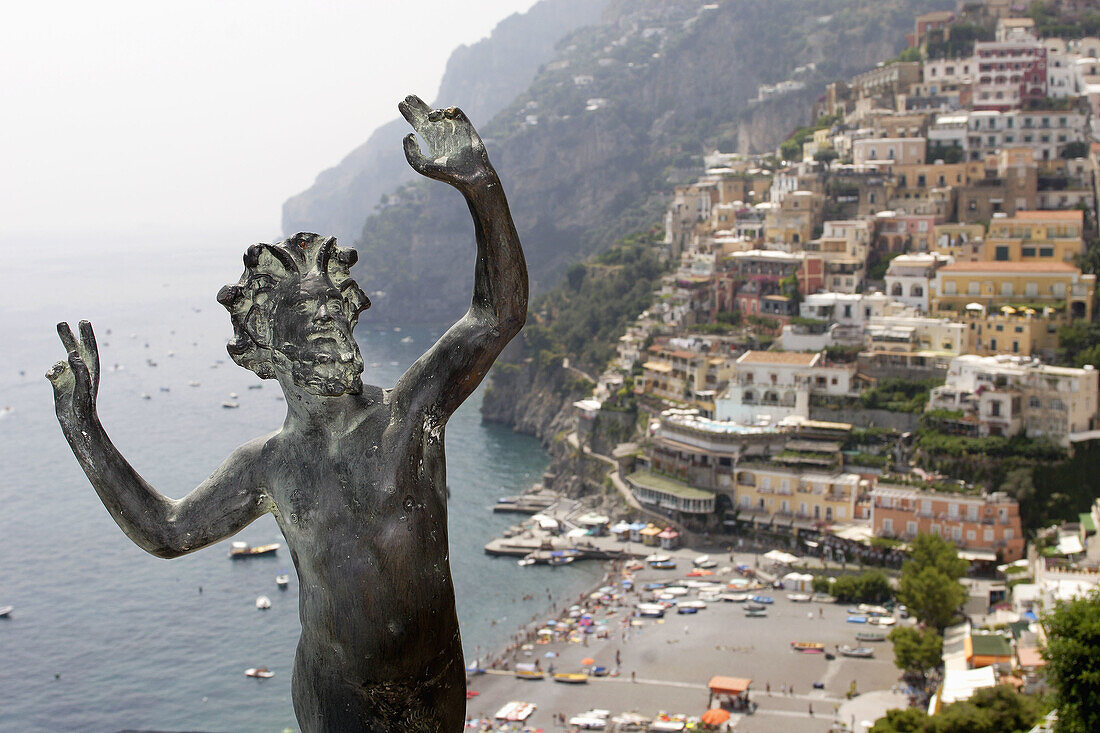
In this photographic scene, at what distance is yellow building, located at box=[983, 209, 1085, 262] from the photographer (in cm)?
3075

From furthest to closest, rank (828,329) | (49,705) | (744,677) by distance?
(828,329)
(49,705)
(744,677)

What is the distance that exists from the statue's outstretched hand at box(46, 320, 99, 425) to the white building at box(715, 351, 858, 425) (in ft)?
91.0

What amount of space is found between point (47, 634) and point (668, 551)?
1298 centimetres

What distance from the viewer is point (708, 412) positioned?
3142 cm

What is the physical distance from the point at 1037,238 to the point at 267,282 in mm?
31904

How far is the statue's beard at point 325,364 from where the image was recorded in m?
1.78

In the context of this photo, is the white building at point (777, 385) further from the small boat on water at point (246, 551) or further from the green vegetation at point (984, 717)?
the green vegetation at point (984, 717)

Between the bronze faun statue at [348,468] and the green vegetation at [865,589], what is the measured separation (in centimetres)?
2202

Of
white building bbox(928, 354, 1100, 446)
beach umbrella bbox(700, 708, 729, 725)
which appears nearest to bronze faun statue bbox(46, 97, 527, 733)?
beach umbrella bbox(700, 708, 729, 725)

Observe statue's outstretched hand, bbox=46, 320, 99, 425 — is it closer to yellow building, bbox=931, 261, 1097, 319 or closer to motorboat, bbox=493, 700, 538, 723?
motorboat, bbox=493, 700, 538, 723

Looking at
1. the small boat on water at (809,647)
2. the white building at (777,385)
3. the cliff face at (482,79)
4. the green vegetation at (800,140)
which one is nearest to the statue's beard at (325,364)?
the small boat on water at (809,647)

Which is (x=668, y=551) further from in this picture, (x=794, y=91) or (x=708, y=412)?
(x=794, y=91)

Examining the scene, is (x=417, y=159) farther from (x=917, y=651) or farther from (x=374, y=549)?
(x=917, y=651)

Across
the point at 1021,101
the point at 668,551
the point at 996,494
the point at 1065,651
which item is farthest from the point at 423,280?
the point at 1065,651
